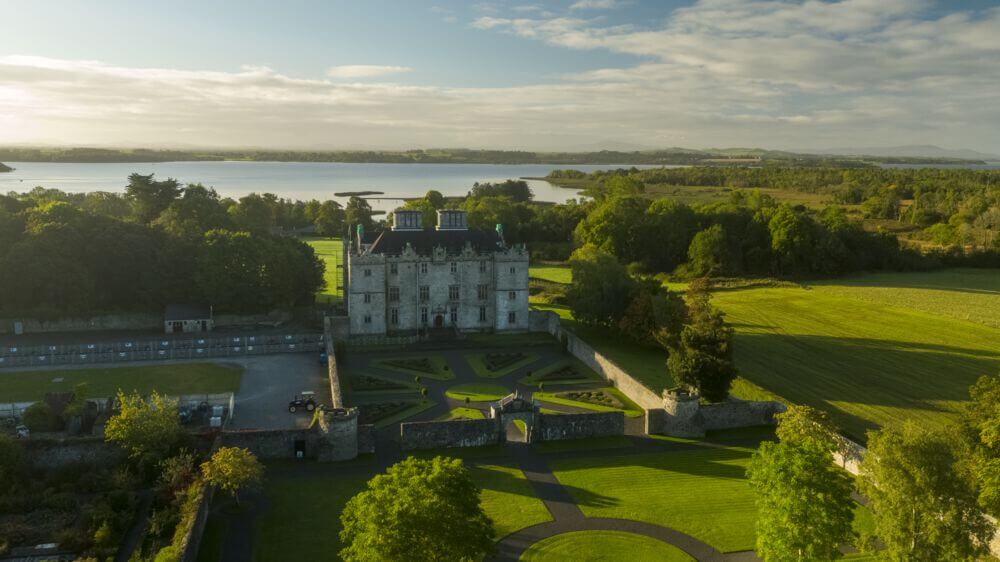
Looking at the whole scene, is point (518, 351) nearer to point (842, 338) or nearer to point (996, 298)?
point (842, 338)

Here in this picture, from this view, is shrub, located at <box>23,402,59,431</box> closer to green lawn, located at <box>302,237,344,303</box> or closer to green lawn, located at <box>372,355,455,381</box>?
green lawn, located at <box>372,355,455,381</box>

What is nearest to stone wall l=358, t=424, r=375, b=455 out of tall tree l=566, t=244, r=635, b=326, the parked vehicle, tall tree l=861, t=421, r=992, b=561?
the parked vehicle

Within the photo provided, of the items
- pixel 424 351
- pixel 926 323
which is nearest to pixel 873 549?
pixel 424 351

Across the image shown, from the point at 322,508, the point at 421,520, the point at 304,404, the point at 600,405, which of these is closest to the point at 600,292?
the point at 600,405

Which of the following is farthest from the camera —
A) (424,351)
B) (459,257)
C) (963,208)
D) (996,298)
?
Result: (963,208)

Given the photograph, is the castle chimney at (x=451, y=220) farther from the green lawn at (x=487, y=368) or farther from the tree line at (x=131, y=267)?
the green lawn at (x=487, y=368)

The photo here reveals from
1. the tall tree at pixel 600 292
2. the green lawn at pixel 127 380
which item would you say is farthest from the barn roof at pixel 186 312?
the tall tree at pixel 600 292

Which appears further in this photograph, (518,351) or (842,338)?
(842,338)
